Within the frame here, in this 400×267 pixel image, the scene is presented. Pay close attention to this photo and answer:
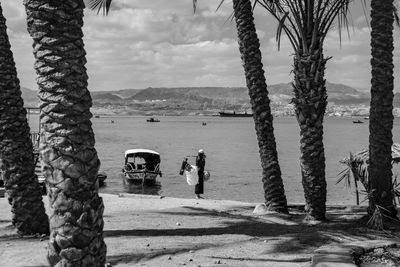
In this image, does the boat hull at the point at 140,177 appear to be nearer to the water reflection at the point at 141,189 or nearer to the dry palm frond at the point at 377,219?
the water reflection at the point at 141,189

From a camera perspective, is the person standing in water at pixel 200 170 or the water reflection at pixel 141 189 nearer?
the person standing in water at pixel 200 170

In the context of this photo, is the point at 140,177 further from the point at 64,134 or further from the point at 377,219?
the point at 64,134

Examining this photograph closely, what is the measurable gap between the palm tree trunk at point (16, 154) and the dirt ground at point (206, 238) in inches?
16.0

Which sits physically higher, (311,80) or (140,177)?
(311,80)

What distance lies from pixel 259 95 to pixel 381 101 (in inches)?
126

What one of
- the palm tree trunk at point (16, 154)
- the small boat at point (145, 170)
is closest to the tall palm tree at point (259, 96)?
the palm tree trunk at point (16, 154)

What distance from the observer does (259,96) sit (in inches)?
474

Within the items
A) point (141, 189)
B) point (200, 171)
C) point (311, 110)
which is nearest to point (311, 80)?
point (311, 110)

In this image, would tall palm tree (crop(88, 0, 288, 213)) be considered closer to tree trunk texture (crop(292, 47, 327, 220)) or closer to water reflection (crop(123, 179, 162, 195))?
tree trunk texture (crop(292, 47, 327, 220))

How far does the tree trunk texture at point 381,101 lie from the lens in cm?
964

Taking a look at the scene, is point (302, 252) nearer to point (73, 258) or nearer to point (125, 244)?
point (125, 244)

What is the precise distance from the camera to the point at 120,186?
109ft

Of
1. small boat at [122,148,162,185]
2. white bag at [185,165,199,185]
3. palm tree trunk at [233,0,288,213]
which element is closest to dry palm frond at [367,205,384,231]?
palm tree trunk at [233,0,288,213]

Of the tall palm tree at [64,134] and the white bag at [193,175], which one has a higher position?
the tall palm tree at [64,134]
